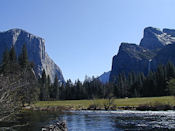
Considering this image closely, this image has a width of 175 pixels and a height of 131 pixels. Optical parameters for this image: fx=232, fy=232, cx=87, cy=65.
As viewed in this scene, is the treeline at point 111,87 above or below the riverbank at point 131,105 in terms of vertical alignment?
above

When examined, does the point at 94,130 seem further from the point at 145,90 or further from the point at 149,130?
the point at 145,90

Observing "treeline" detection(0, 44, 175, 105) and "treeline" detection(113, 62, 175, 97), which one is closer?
"treeline" detection(0, 44, 175, 105)

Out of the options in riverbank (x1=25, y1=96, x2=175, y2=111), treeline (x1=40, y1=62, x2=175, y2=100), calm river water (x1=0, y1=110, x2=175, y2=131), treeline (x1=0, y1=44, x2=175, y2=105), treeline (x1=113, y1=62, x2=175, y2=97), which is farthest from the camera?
treeline (x1=40, y1=62, x2=175, y2=100)

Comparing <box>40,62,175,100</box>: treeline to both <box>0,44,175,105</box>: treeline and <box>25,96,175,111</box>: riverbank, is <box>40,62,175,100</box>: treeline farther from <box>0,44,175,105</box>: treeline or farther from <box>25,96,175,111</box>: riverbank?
<box>25,96,175,111</box>: riverbank

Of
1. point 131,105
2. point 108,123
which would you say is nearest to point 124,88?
point 131,105

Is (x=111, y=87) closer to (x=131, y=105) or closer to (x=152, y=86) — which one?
(x=152, y=86)

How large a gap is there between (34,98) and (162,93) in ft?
246

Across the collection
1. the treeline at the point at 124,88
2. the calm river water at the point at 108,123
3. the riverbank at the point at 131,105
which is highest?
the treeline at the point at 124,88

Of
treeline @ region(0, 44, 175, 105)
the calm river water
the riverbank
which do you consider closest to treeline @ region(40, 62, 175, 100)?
treeline @ region(0, 44, 175, 105)

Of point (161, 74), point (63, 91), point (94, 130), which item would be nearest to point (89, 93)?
point (63, 91)

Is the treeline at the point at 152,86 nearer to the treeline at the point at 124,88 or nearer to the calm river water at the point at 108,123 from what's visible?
the treeline at the point at 124,88

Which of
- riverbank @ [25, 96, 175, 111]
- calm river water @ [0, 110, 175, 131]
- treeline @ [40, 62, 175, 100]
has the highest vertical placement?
treeline @ [40, 62, 175, 100]

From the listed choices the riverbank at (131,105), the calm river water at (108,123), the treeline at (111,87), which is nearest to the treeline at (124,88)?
the treeline at (111,87)

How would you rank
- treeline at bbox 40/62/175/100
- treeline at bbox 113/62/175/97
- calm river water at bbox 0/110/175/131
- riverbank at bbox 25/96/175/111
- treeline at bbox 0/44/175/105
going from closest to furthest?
calm river water at bbox 0/110/175/131, riverbank at bbox 25/96/175/111, treeline at bbox 0/44/175/105, treeline at bbox 113/62/175/97, treeline at bbox 40/62/175/100
